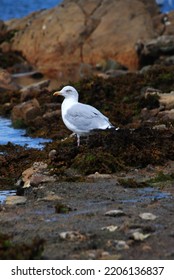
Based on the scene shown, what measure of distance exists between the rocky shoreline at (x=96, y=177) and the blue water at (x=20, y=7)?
117 feet

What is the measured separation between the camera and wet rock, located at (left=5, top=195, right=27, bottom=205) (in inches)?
421

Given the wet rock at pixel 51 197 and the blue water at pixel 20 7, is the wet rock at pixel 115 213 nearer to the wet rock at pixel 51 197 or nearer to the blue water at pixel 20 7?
the wet rock at pixel 51 197

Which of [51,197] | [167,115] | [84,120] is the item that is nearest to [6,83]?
[167,115]

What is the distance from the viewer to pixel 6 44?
34.3 metres

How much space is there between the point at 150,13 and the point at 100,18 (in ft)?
6.86

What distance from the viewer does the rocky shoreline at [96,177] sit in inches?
329

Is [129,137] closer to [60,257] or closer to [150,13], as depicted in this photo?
[60,257]

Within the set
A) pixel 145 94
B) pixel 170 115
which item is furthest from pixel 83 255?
pixel 145 94

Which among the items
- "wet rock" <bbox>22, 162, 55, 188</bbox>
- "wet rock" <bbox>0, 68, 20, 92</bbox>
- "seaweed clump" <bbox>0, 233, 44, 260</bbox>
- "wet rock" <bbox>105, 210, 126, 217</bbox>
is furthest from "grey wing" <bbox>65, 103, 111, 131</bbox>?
"wet rock" <bbox>0, 68, 20, 92</bbox>

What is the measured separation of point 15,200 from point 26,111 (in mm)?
10023

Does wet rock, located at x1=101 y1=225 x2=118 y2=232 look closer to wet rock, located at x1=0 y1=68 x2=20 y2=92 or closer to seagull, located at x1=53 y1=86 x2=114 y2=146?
seagull, located at x1=53 y1=86 x2=114 y2=146

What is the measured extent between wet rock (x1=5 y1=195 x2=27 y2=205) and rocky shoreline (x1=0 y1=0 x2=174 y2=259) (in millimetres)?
14

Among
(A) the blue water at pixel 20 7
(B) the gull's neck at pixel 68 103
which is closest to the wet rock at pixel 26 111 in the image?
A: (B) the gull's neck at pixel 68 103
